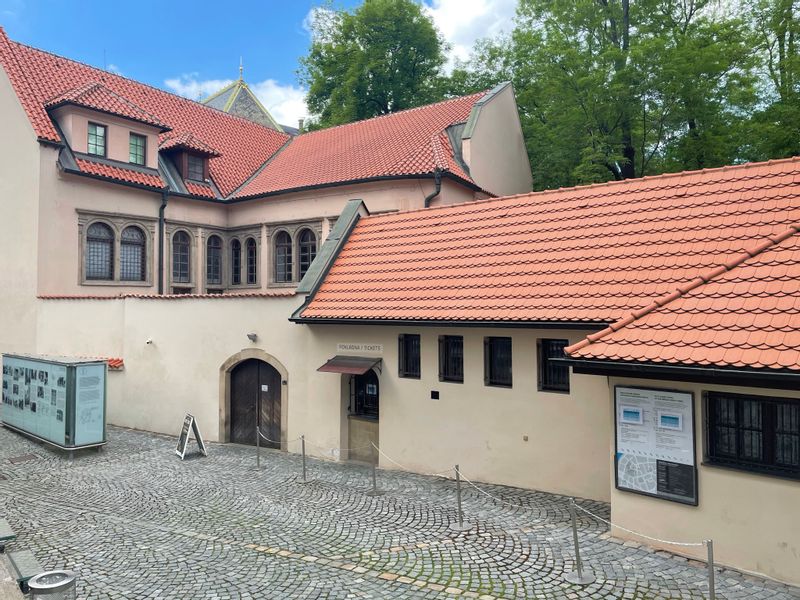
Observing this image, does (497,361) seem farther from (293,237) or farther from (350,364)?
(293,237)

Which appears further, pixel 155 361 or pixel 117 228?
pixel 117 228

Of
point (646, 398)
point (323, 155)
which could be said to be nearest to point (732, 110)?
point (323, 155)

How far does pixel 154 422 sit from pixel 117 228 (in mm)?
8704

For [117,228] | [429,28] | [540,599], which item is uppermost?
[429,28]

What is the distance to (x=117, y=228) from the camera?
74.1 ft

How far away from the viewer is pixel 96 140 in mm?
22078

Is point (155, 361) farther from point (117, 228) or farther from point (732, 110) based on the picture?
point (732, 110)

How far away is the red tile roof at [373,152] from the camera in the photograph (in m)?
23.0

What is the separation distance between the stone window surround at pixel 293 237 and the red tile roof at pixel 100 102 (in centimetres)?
580

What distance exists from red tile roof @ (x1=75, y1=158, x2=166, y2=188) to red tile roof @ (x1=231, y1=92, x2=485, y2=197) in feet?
Result: 12.7

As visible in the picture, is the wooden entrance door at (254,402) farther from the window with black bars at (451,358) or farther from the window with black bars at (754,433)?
the window with black bars at (754,433)

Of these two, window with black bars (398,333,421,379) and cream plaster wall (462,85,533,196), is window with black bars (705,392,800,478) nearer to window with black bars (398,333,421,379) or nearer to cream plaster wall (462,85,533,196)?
window with black bars (398,333,421,379)

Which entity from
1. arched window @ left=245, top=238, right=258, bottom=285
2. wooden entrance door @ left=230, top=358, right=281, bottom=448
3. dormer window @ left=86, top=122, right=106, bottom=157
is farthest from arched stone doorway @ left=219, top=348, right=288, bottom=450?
dormer window @ left=86, top=122, right=106, bottom=157

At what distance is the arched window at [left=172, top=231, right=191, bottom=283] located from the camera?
25062 millimetres
